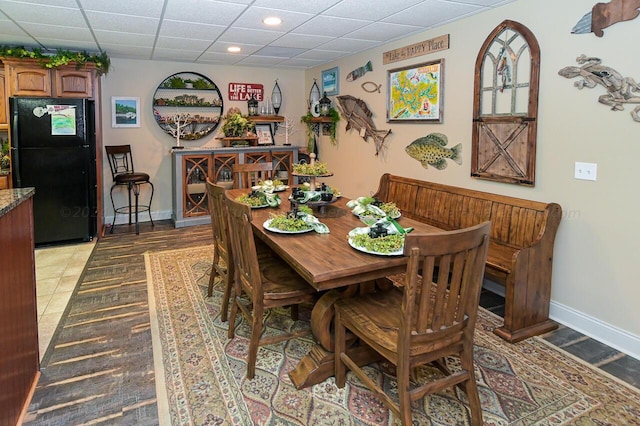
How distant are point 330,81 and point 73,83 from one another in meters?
3.23

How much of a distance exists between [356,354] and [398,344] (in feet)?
2.09

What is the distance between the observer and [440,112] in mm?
4047

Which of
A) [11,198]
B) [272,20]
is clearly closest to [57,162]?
[272,20]

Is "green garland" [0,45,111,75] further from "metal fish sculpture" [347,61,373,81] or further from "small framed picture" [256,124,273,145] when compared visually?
"metal fish sculpture" [347,61,373,81]

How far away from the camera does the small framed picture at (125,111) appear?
5.82 m

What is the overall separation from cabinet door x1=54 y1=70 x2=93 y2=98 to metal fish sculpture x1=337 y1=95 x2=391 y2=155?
308 cm

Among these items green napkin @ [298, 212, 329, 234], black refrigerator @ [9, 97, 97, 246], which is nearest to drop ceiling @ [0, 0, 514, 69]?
black refrigerator @ [9, 97, 97, 246]

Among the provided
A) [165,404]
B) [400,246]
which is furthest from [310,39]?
[165,404]

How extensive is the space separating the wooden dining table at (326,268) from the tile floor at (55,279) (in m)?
1.65

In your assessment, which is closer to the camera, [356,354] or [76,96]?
[356,354]

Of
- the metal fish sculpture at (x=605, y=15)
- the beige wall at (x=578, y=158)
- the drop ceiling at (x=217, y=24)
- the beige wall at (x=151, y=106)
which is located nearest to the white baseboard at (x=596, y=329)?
the beige wall at (x=578, y=158)

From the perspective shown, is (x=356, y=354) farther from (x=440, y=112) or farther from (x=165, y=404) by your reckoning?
(x=440, y=112)

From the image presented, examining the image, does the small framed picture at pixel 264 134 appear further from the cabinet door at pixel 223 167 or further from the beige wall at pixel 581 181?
the beige wall at pixel 581 181

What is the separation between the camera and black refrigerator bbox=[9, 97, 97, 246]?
4.58 metres
